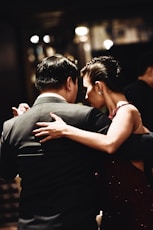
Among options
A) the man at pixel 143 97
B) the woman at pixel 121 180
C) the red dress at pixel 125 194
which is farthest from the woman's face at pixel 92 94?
the man at pixel 143 97

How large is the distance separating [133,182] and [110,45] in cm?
542

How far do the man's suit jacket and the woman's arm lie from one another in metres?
0.04

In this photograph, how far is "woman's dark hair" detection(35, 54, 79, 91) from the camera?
7.92ft

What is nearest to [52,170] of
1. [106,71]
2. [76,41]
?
[106,71]

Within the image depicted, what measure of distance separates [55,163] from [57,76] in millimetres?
480

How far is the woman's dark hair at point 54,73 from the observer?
2.41 meters

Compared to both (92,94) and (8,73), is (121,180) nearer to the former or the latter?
(92,94)

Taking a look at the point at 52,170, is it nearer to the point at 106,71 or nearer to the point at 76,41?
the point at 106,71

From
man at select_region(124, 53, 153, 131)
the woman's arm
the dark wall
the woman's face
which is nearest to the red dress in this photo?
the woman's arm

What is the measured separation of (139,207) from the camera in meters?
2.44

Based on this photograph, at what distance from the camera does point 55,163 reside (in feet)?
7.54

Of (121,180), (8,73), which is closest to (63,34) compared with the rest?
(8,73)

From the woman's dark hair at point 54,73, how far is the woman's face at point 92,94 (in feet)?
0.74

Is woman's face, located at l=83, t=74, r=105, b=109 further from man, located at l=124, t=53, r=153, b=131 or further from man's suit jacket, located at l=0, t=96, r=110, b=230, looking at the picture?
man, located at l=124, t=53, r=153, b=131
